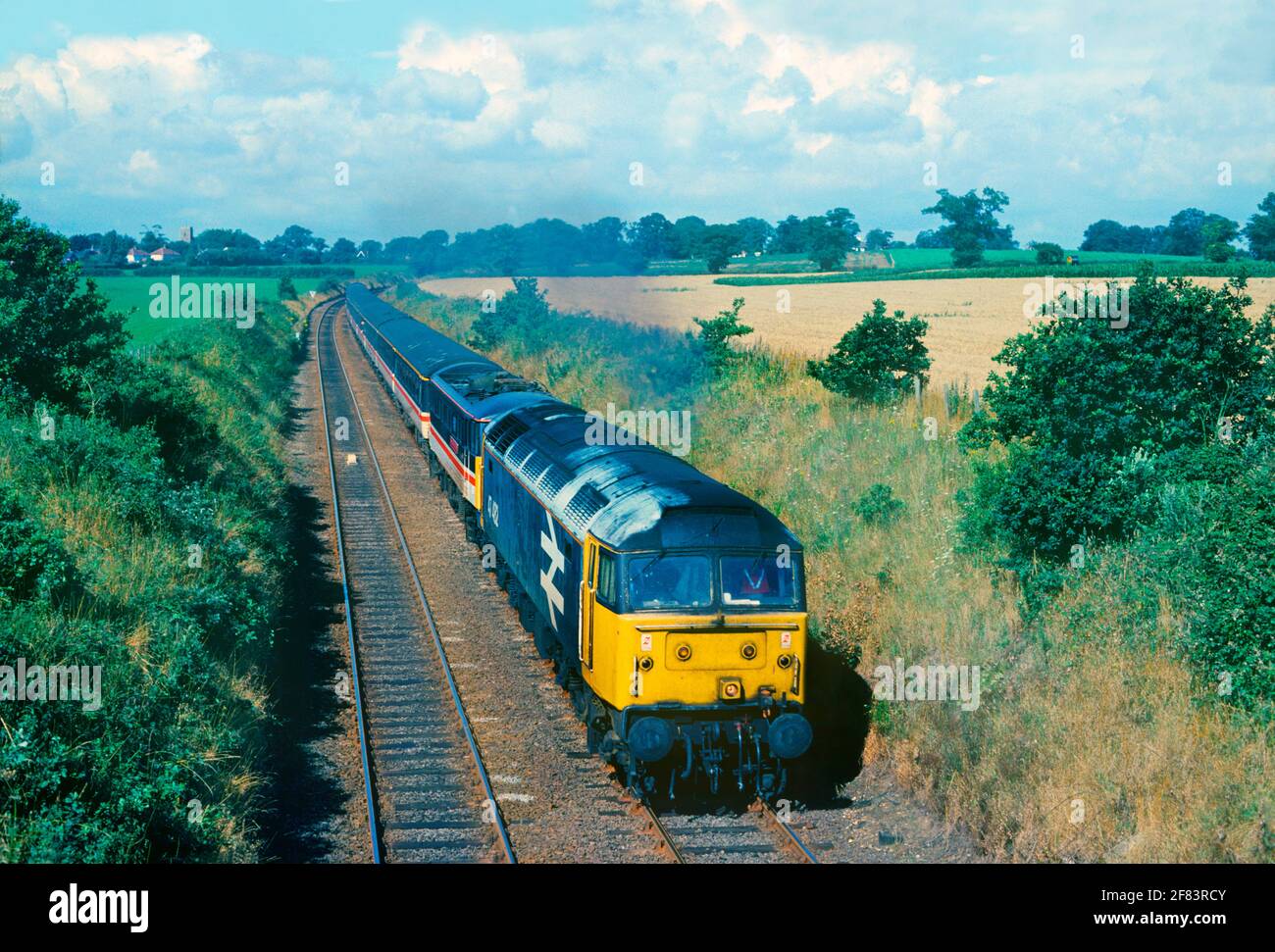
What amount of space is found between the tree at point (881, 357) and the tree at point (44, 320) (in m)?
16.2

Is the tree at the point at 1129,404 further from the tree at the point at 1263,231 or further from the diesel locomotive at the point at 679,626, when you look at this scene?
the tree at the point at 1263,231

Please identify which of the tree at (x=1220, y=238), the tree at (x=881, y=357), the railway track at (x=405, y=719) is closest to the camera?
the railway track at (x=405, y=719)

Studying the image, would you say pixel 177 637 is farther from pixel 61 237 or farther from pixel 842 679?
pixel 61 237

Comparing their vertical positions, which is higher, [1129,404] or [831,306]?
[831,306]

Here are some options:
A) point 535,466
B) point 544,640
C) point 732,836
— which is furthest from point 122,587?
point 732,836

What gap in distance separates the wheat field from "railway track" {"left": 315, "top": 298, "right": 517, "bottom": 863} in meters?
13.0

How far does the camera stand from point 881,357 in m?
25.7

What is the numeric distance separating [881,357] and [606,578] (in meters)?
16.0

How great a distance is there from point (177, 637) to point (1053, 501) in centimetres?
1077

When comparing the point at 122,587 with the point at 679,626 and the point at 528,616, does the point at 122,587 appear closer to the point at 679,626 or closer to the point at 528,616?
the point at 528,616

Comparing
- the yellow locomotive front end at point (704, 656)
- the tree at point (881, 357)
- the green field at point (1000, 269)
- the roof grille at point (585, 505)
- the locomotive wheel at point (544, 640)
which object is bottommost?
the locomotive wheel at point (544, 640)

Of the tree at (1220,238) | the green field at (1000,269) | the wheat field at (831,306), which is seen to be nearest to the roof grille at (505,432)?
the wheat field at (831,306)

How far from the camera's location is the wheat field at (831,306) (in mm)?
39688

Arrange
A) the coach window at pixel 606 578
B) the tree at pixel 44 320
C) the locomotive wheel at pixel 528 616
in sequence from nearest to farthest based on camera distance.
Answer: the coach window at pixel 606 578 < the locomotive wheel at pixel 528 616 < the tree at pixel 44 320
